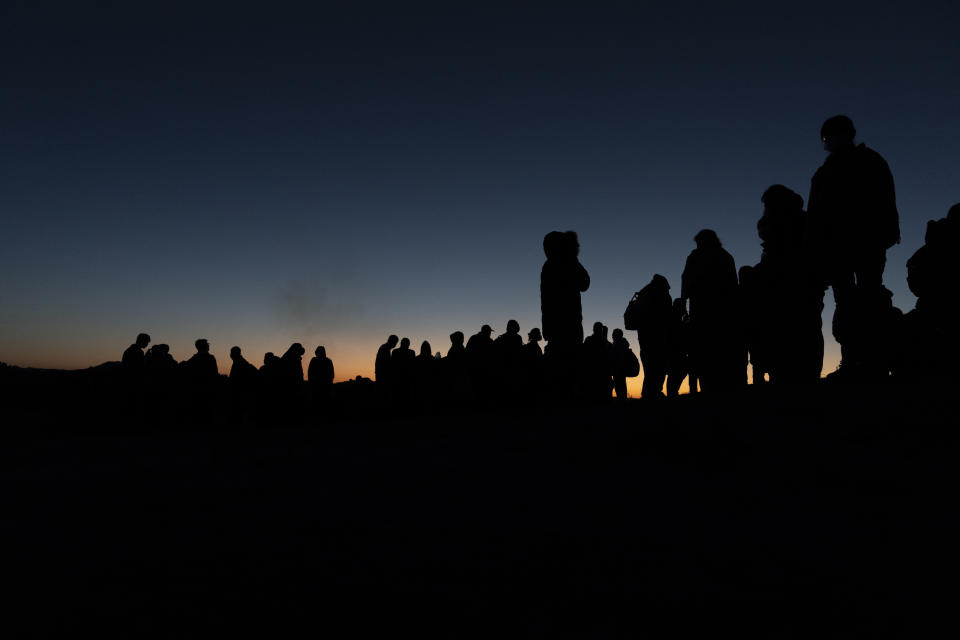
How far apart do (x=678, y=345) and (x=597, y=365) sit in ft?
8.04

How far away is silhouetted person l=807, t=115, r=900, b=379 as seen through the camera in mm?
4523

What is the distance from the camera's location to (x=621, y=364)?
378 inches

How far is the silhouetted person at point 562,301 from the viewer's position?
→ 6.79m

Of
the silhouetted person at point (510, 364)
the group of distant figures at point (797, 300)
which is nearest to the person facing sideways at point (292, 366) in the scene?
the silhouetted person at point (510, 364)

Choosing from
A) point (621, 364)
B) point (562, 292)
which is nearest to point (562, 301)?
point (562, 292)

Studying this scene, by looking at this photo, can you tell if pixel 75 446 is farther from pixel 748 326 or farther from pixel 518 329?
pixel 748 326

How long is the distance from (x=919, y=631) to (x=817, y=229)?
4074 mm

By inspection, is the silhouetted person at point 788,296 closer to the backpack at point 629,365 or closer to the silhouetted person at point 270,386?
the backpack at point 629,365

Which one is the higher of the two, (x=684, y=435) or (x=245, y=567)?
(x=684, y=435)

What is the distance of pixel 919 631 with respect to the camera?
1.49m

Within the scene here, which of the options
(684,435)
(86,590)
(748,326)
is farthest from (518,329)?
(86,590)

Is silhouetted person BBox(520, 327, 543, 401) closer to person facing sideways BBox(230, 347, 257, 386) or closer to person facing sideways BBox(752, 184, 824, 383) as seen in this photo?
person facing sideways BBox(752, 184, 824, 383)

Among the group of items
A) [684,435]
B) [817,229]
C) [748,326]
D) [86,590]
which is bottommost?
[86,590]

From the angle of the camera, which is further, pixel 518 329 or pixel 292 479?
pixel 518 329
